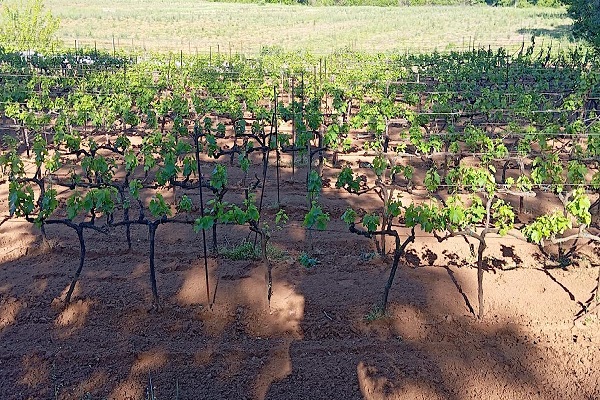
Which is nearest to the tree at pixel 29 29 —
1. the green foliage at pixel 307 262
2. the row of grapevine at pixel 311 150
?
the row of grapevine at pixel 311 150

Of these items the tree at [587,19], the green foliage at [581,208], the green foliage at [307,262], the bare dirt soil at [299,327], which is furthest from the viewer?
the tree at [587,19]

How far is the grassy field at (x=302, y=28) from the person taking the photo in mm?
49719

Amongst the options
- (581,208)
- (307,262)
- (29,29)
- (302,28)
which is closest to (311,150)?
(307,262)

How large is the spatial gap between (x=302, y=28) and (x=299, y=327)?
56.0 metres

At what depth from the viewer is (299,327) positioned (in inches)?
344

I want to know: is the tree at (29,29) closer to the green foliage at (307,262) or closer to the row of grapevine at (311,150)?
the row of grapevine at (311,150)

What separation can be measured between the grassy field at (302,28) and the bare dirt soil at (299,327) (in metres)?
35.1

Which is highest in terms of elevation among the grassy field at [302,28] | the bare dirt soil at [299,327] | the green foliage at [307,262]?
the grassy field at [302,28]

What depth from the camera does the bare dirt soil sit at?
25.1ft

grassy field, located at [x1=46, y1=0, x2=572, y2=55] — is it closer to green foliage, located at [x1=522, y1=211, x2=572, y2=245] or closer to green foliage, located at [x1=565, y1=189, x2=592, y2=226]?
green foliage, located at [x1=565, y1=189, x2=592, y2=226]

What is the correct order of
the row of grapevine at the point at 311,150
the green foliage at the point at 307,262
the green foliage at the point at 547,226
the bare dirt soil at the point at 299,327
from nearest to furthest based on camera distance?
the bare dirt soil at the point at 299,327, the green foliage at the point at 547,226, the row of grapevine at the point at 311,150, the green foliage at the point at 307,262

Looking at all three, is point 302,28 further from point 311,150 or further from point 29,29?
point 311,150

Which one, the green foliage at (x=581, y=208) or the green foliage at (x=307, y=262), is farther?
the green foliage at (x=307, y=262)

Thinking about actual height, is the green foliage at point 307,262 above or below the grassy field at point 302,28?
below
